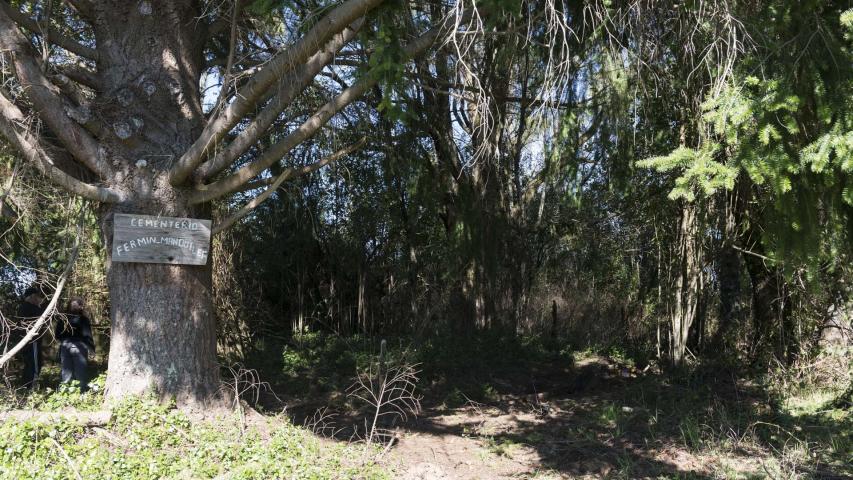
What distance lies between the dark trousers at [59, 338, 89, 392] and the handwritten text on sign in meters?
2.25

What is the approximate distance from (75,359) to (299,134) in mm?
3816

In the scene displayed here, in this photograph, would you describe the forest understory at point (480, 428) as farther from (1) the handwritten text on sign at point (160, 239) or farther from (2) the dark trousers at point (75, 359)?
(1) the handwritten text on sign at point (160, 239)

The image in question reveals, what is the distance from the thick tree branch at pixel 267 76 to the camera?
5.33 m

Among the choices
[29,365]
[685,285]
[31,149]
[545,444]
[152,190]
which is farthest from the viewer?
[685,285]

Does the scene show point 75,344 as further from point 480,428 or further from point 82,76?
point 480,428

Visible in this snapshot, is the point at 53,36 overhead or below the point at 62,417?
overhead

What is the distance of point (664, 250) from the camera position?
10.5 meters

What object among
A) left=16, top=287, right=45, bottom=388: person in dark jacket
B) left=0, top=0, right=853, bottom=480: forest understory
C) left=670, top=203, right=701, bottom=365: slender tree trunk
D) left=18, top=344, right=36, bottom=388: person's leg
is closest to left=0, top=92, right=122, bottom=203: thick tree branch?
left=0, top=0, right=853, bottom=480: forest understory

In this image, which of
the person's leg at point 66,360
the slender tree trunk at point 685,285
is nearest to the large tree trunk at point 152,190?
the person's leg at point 66,360

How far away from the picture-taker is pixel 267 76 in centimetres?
576

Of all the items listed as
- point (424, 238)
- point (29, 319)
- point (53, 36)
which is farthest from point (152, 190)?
point (424, 238)

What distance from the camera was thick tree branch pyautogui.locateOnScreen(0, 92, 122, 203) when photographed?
543 centimetres

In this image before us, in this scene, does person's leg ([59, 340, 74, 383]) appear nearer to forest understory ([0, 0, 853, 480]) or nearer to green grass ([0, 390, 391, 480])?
forest understory ([0, 0, 853, 480])

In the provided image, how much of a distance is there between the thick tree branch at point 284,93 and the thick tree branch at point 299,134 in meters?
0.17
